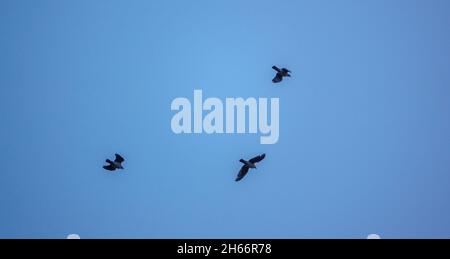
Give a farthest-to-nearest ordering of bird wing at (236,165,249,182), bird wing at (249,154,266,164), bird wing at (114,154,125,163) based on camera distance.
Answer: bird wing at (236,165,249,182)
bird wing at (114,154,125,163)
bird wing at (249,154,266,164)

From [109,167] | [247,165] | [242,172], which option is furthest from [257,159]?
[109,167]

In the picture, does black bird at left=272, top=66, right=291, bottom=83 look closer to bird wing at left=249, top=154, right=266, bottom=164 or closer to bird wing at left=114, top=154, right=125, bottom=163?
bird wing at left=249, top=154, right=266, bottom=164

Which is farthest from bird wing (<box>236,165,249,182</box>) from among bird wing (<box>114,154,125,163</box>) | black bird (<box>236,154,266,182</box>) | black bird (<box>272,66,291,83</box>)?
bird wing (<box>114,154,125,163</box>)

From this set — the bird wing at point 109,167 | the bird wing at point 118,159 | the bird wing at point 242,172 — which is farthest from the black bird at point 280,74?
the bird wing at point 109,167

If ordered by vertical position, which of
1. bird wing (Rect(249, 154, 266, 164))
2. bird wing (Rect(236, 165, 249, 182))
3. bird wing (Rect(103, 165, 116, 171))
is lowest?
bird wing (Rect(236, 165, 249, 182))

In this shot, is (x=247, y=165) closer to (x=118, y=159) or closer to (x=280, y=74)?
(x=280, y=74)

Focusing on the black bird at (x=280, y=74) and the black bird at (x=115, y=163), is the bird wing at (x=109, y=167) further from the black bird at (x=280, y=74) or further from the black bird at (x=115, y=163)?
the black bird at (x=280, y=74)

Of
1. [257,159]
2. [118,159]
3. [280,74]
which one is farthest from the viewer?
[280,74]

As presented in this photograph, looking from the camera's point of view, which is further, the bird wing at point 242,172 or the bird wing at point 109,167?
the bird wing at point 109,167

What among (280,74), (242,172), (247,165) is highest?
(280,74)
